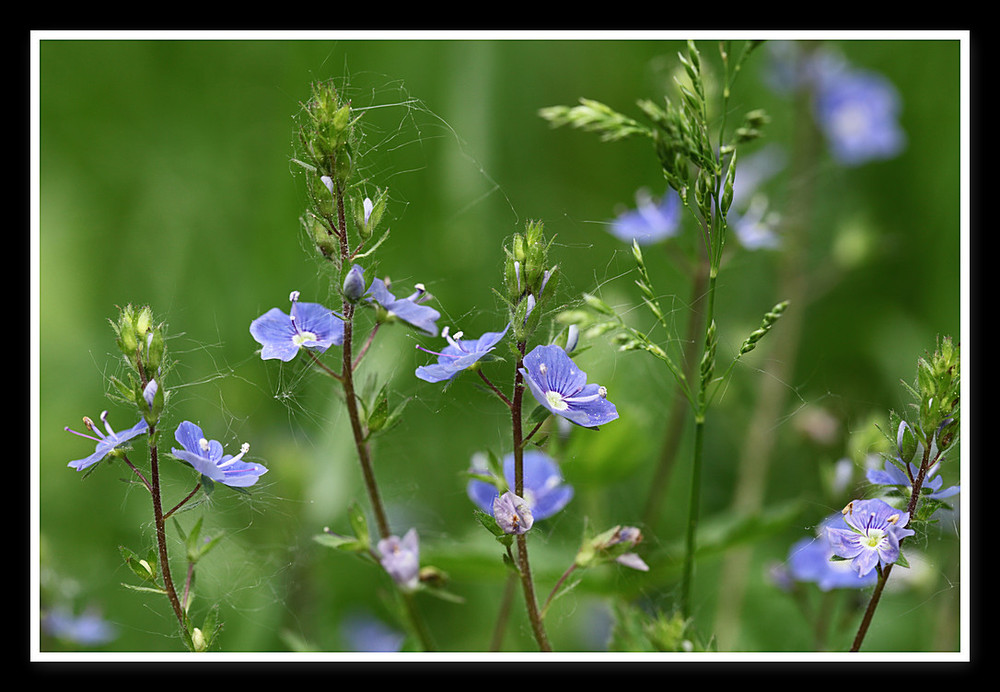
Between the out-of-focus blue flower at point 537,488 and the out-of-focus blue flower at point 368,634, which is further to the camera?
the out-of-focus blue flower at point 368,634

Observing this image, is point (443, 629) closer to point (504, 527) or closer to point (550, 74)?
point (504, 527)

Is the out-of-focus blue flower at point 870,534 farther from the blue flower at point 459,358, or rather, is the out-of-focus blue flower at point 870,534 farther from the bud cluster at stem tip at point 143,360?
the bud cluster at stem tip at point 143,360

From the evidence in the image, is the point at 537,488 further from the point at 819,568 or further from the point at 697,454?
the point at 819,568

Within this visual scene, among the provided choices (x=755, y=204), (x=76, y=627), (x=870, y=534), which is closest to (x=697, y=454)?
(x=870, y=534)

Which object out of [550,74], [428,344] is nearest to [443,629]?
[428,344]

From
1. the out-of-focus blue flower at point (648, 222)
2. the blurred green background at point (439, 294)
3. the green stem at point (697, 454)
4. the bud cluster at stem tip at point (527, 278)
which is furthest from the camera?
the out-of-focus blue flower at point (648, 222)

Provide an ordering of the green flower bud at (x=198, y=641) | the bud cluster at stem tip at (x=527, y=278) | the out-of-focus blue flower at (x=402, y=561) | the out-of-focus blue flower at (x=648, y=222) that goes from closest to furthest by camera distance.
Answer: the bud cluster at stem tip at (x=527, y=278) < the green flower bud at (x=198, y=641) < the out-of-focus blue flower at (x=402, y=561) < the out-of-focus blue flower at (x=648, y=222)

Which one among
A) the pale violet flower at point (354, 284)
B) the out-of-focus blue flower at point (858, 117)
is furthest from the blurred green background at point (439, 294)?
the pale violet flower at point (354, 284)
